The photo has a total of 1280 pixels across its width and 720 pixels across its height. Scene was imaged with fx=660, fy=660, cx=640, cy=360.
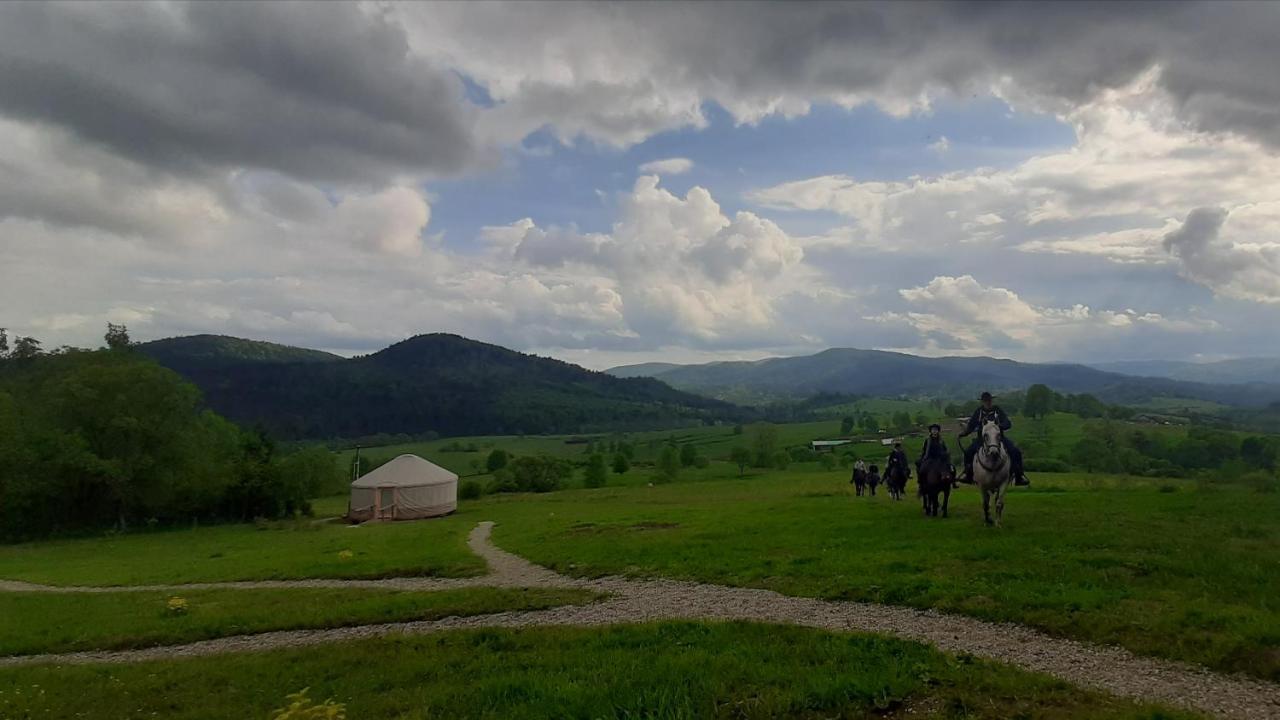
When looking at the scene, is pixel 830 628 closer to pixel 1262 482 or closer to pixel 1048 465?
pixel 1262 482

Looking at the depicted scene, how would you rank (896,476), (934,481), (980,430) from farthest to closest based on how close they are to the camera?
1. (896,476)
2. (934,481)
3. (980,430)

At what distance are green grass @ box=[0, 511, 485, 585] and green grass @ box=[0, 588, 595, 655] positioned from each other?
155 inches

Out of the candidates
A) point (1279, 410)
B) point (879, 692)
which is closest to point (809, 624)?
point (879, 692)

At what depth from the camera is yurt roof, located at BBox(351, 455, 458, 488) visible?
187ft

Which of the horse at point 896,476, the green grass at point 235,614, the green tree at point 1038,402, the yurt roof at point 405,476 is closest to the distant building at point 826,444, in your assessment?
the green tree at point 1038,402

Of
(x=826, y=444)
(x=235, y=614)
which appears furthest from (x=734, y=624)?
(x=826, y=444)

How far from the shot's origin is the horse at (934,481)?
22.7 metres

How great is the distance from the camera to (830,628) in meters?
11.5

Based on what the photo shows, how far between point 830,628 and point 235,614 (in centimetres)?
1515

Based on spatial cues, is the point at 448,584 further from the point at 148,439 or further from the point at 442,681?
the point at 148,439

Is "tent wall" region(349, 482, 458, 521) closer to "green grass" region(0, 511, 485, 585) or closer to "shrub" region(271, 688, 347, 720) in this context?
"green grass" region(0, 511, 485, 585)

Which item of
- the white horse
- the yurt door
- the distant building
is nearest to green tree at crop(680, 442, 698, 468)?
the distant building

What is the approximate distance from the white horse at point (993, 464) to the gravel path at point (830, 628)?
8.68 meters

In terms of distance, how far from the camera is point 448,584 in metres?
20.0
